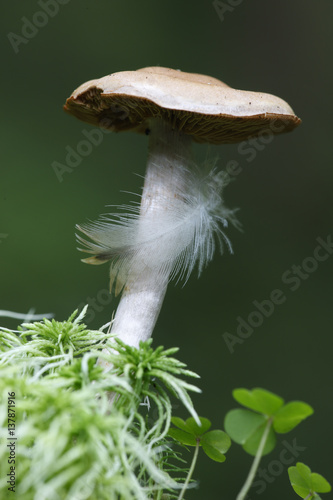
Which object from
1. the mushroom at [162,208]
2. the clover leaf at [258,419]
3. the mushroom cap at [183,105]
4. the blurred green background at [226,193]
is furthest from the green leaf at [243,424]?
the blurred green background at [226,193]

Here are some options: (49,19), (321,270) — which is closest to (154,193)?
(321,270)

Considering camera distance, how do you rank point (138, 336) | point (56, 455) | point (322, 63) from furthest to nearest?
1. point (322, 63)
2. point (138, 336)
3. point (56, 455)

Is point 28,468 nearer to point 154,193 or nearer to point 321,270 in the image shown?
point 154,193

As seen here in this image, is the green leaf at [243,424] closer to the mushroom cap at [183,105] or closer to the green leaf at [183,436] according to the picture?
the green leaf at [183,436]

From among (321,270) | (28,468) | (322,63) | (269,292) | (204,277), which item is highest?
(322,63)

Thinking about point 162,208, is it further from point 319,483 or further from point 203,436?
point 319,483
